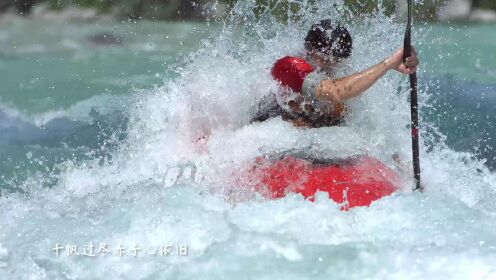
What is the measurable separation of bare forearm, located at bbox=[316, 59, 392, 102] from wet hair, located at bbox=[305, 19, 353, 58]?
277 millimetres

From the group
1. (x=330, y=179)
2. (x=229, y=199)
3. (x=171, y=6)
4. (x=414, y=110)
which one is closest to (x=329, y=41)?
(x=414, y=110)

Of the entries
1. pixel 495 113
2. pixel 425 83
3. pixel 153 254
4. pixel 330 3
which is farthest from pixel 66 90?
pixel 153 254

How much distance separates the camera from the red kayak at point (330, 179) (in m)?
3.38

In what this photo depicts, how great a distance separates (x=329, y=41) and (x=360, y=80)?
394mm

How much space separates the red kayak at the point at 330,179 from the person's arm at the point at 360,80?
327 millimetres

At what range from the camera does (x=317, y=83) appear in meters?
3.60

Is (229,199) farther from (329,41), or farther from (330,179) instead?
(329,41)

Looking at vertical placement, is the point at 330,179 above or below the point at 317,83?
below

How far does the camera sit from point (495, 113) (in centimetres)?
856

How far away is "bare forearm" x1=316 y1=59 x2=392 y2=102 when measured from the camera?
11.3ft

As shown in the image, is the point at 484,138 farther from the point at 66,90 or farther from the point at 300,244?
the point at 66,90

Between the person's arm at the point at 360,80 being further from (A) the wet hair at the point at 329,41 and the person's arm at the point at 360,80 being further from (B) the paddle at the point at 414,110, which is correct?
(A) the wet hair at the point at 329,41

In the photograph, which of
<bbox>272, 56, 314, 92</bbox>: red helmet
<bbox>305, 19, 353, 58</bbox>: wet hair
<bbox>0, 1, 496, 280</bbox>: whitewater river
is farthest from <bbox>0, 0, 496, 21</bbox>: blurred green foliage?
<bbox>272, 56, 314, 92</bbox>: red helmet

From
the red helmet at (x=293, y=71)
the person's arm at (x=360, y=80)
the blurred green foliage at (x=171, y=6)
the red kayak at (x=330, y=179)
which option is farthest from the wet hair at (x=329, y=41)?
the blurred green foliage at (x=171, y=6)
